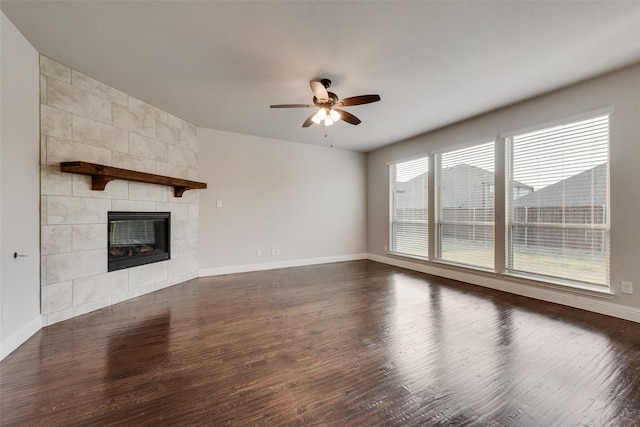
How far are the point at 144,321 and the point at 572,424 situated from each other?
11.6ft

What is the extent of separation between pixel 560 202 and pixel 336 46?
3373 millimetres

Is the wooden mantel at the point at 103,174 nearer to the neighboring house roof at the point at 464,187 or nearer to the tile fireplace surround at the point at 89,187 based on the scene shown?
the tile fireplace surround at the point at 89,187

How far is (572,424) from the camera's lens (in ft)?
4.79

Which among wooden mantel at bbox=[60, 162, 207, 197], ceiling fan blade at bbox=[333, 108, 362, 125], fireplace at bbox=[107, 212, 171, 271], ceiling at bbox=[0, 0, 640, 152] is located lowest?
fireplace at bbox=[107, 212, 171, 271]

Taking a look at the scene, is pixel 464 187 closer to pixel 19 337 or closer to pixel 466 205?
pixel 466 205

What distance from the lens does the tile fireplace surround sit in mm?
2752

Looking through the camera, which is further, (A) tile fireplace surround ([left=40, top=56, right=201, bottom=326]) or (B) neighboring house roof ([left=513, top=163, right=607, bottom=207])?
(B) neighboring house roof ([left=513, top=163, right=607, bottom=207])

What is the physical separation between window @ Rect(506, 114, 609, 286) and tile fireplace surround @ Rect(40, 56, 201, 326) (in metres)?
5.25

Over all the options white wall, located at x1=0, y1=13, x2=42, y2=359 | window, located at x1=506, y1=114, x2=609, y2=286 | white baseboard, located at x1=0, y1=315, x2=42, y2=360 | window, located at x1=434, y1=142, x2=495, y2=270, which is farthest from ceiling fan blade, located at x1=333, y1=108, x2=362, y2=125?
white baseboard, located at x1=0, y1=315, x2=42, y2=360

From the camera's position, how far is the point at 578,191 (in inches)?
128

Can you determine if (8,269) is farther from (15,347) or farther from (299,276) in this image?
(299,276)

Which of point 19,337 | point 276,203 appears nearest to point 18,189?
point 19,337

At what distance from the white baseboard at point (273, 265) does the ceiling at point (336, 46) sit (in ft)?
9.37

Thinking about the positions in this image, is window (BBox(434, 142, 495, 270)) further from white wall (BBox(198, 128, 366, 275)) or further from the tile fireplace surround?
the tile fireplace surround
